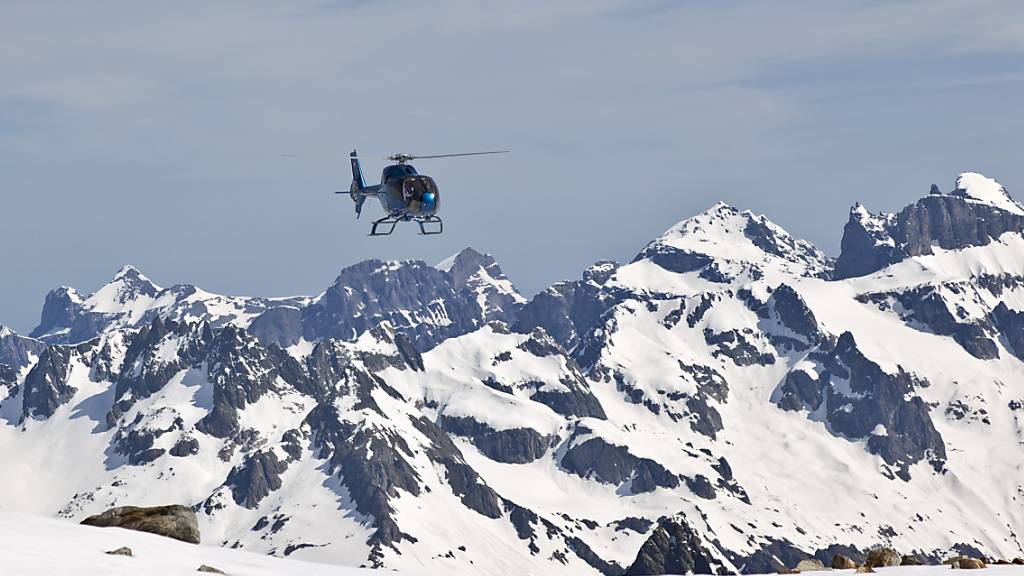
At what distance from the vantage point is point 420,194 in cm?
10375

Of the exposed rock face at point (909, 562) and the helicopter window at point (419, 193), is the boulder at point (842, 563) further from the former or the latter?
the helicopter window at point (419, 193)

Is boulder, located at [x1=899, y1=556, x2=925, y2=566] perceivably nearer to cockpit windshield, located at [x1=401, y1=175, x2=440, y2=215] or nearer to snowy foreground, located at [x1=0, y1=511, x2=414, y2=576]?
snowy foreground, located at [x1=0, y1=511, x2=414, y2=576]

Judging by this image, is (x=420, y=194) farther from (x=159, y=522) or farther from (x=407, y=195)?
(x=159, y=522)

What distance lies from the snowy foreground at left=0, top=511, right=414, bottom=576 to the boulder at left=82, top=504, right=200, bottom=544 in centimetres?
301

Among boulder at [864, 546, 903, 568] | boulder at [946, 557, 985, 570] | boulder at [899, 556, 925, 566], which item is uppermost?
boulder at [946, 557, 985, 570]

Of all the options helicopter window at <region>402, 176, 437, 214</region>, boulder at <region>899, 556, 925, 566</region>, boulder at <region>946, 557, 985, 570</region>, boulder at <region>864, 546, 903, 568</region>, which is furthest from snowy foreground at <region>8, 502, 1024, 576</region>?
helicopter window at <region>402, 176, 437, 214</region>

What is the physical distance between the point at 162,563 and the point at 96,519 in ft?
51.0

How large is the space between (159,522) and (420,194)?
162 feet

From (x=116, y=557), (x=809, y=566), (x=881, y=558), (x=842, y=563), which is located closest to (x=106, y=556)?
(x=116, y=557)

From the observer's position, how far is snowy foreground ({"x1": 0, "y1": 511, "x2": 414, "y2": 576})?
4172cm

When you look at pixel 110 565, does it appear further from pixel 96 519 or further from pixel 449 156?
pixel 449 156

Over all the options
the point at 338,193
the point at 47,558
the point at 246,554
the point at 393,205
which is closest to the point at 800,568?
the point at 246,554

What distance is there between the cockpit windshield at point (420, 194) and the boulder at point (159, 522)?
1866 inches

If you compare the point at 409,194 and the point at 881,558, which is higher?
the point at 409,194
